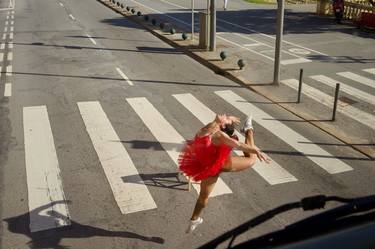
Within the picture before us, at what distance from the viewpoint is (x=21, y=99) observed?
508 inches

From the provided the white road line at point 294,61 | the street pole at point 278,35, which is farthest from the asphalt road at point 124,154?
the white road line at point 294,61

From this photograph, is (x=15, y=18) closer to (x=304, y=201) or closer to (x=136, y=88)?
(x=136, y=88)

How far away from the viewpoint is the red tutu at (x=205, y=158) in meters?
6.06

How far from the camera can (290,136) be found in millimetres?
10234

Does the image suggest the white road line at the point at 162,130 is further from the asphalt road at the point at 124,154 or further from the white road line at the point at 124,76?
the white road line at the point at 124,76

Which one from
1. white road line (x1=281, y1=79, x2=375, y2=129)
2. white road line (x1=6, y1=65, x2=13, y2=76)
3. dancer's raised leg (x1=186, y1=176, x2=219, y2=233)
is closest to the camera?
dancer's raised leg (x1=186, y1=176, x2=219, y2=233)

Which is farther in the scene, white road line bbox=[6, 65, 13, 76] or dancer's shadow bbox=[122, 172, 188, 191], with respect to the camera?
white road line bbox=[6, 65, 13, 76]

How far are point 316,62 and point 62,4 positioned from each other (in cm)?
2738

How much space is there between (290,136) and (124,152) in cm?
394

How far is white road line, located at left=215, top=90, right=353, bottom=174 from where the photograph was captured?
345 inches

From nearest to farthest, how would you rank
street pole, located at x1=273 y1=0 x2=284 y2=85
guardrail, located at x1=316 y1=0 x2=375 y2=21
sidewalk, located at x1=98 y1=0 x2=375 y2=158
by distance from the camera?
sidewalk, located at x1=98 y1=0 x2=375 y2=158 → street pole, located at x1=273 y1=0 x2=284 y2=85 → guardrail, located at x1=316 y1=0 x2=375 y2=21

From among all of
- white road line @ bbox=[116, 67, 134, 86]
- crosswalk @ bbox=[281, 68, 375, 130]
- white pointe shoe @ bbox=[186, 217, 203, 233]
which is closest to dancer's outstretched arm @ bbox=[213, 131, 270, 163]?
white pointe shoe @ bbox=[186, 217, 203, 233]

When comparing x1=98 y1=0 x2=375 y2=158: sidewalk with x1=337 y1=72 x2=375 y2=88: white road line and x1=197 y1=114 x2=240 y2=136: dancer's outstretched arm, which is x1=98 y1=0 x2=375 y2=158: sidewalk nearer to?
x1=337 y1=72 x2=375 y2=88: white road line

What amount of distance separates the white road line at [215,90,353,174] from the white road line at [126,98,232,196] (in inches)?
89.0
